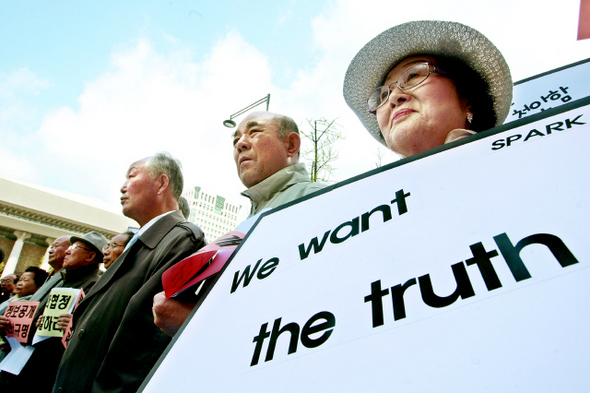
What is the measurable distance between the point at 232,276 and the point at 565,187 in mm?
510

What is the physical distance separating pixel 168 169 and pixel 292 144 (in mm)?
1047

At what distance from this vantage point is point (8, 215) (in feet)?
56.9

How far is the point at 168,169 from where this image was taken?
2430 millimetres

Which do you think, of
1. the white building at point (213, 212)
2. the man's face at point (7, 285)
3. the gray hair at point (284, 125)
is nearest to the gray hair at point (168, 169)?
the gray hair at point (284, 125)

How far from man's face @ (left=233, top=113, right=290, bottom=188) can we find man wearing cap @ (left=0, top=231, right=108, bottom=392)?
1.78 m

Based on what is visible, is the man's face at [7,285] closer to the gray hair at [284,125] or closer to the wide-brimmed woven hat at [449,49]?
the gray hair at [284,125]

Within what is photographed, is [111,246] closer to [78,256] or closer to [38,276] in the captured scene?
[78,256]

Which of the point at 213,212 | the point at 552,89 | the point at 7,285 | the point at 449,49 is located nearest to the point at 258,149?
the point at 449,49

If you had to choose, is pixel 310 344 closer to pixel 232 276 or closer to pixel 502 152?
pixel 232 276

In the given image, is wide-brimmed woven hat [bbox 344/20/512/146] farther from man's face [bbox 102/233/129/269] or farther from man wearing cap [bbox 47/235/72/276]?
man wearing cap [bbox 47/235/72/276]

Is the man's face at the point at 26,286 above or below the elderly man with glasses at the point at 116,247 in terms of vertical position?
above

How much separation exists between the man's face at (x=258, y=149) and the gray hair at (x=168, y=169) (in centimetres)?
80

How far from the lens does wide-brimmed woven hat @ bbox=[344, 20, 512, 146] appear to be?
1.19 meters

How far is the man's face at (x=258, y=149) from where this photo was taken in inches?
66.1
